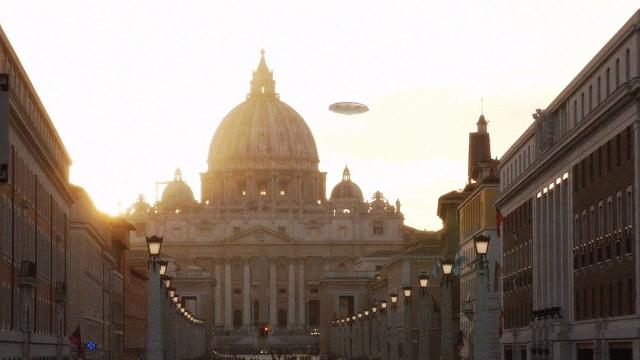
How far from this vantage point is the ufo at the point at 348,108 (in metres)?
80.1

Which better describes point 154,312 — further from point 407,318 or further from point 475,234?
point 475,234

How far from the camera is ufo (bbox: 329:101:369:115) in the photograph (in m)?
80.1

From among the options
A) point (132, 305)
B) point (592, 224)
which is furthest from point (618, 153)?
point (132, 305)

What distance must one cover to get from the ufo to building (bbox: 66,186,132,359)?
18.3 metres

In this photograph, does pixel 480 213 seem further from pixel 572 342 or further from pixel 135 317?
pixel 135 317

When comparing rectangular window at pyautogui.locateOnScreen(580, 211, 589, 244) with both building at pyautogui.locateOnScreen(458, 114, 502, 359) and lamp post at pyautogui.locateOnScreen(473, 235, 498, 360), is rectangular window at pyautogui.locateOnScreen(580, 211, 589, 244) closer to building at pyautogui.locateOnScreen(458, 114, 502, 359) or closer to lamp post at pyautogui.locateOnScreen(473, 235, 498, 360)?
lamp post at pyautogui.locateOnScreen(473, 235, 498, 360)

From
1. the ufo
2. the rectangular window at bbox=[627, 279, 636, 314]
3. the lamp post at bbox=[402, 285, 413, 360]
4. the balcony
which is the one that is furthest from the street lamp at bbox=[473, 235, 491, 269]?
the ufo

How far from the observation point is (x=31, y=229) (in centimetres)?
7406

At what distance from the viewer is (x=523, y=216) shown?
91.7 metres

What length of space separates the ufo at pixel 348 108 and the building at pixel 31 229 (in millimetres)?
12251

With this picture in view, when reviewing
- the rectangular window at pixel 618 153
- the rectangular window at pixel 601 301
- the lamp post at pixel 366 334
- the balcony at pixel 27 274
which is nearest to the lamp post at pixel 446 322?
the rectangular window at pixel 601 301

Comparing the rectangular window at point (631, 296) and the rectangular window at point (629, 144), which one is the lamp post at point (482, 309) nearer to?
the rectangular window at point (631, 296)

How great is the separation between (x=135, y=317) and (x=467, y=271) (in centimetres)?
4723

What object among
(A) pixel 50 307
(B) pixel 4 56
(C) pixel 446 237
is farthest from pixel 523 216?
(C) pixel 446 237
